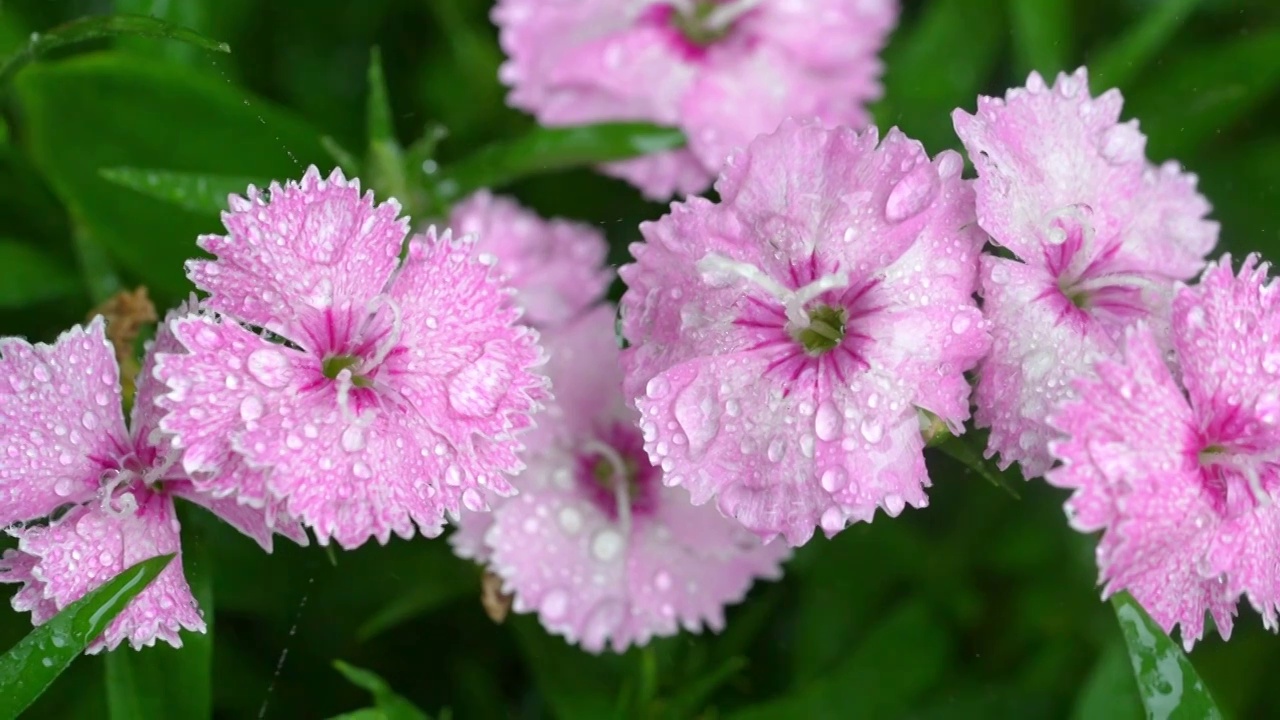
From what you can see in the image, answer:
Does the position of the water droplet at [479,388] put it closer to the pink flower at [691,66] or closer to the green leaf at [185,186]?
the green leaf at [185,186]

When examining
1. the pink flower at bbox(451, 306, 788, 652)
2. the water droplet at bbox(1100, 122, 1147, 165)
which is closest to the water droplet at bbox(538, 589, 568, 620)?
the pink flower at bbox(451, 306, 788, 652)

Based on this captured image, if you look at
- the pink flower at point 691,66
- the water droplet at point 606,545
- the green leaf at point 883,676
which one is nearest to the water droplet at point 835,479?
the water droplet at point 606,545

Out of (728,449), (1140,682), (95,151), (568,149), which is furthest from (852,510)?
(95,151)

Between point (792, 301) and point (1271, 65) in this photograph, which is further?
point (1271, 65)

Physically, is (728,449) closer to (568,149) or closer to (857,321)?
(857,321)

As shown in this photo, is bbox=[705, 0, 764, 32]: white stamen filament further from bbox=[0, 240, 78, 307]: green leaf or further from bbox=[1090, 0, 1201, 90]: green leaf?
bbox=[0, 240, 78, 307]: green leaf

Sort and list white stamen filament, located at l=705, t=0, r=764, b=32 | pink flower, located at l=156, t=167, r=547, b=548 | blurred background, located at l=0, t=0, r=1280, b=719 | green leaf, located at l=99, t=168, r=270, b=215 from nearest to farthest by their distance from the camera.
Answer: pink flower, located at l=156, t=167, r=547, b=548 < green leaf, located at l=99, t=168, r=270, b=215 < blurred background, located at l=0, t=0, r=1280, b=719 < white stamen filament, located at l=705, t=0, r=764, b=32
